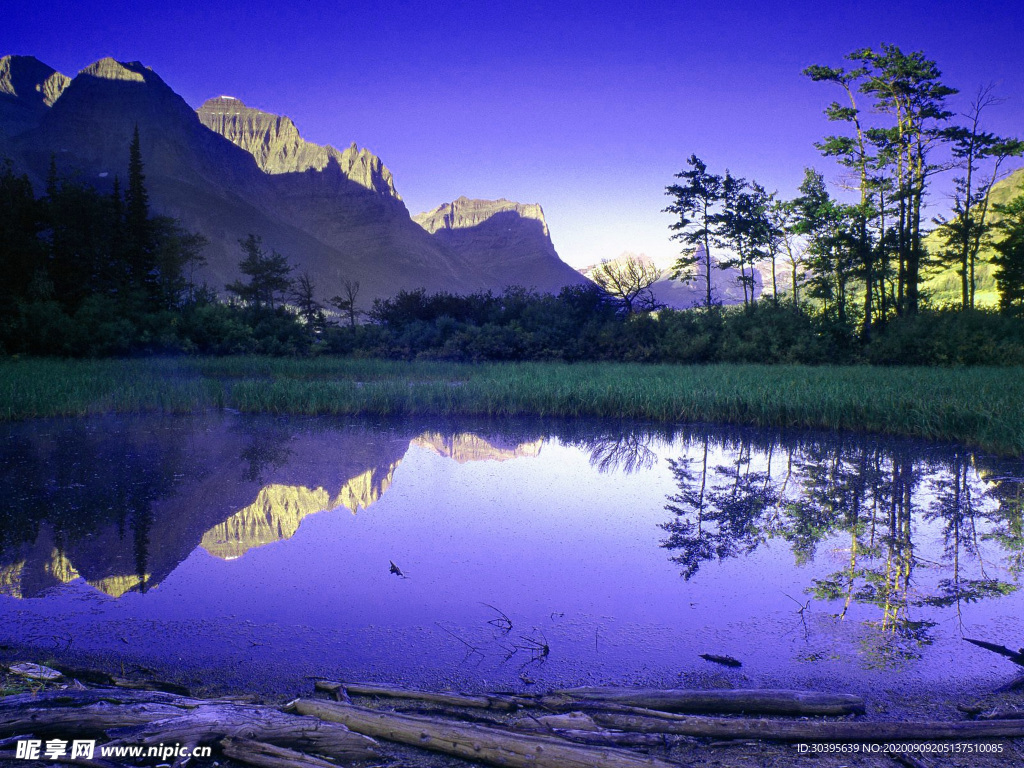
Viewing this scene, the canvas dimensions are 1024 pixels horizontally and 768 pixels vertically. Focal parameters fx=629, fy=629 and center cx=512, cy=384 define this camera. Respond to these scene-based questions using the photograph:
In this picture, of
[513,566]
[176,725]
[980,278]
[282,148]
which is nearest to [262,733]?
[176,725]

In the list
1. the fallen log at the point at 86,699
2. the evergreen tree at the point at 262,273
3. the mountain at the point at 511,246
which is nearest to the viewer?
the fallen log at the point at 86,699

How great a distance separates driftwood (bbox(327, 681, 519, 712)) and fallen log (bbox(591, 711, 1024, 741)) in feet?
1.17

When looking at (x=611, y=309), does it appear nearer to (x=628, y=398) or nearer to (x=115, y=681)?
(x=628, y=398)

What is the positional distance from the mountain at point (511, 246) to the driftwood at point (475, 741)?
445 feet

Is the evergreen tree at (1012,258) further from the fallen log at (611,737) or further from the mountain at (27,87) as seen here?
the mountain at (27,87)

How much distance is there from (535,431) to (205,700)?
847 cm

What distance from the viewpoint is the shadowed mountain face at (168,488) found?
4.42 meters

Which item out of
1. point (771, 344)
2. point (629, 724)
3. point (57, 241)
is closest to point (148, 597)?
point (629, 724)

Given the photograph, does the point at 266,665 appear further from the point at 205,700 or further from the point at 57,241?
the point at 57,241

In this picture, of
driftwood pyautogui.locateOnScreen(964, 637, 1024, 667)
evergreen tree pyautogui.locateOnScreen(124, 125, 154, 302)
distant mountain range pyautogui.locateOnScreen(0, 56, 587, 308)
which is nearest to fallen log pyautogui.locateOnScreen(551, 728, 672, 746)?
driftwood pyautogui.locateOnScreen(964, 637, 1024, 667)

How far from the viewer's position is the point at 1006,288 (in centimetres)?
2928

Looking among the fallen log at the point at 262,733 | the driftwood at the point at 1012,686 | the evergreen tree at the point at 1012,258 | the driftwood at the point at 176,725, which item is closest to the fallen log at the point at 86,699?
the driftwood at the point at 176,725

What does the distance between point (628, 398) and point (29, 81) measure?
161 m

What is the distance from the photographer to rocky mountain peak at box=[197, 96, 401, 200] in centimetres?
15775
